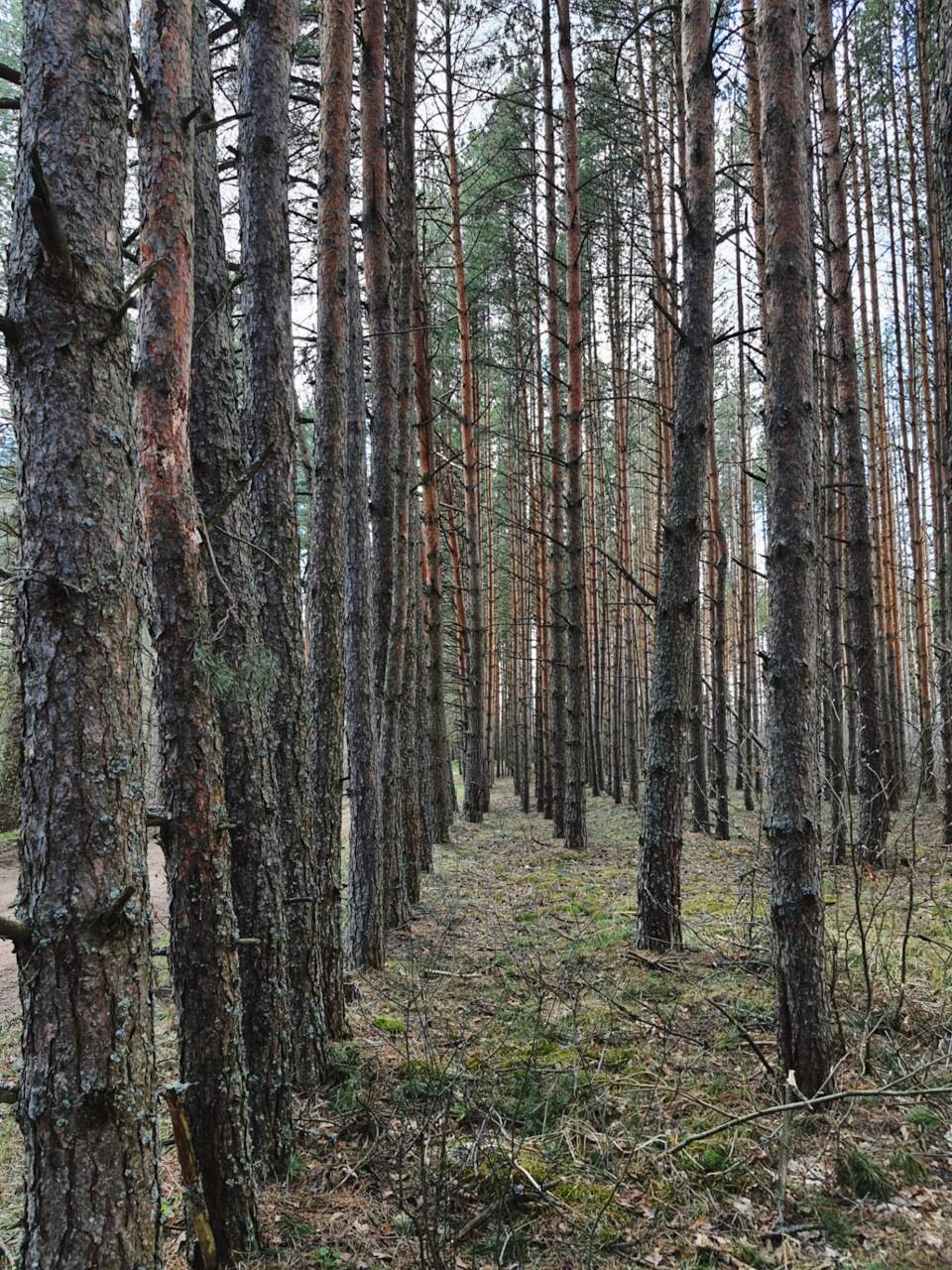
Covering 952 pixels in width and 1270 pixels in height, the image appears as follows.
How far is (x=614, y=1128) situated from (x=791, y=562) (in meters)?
2.72

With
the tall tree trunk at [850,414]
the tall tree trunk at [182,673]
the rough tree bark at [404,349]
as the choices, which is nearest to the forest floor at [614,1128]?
the tall tree trunk at [182,673]

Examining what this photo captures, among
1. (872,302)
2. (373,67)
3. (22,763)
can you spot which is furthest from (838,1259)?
(872,302)

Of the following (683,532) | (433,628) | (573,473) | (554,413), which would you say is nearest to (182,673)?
(683,532)

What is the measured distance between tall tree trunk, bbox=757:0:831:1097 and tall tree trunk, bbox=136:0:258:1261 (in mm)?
2423

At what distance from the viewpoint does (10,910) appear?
6.52 meters

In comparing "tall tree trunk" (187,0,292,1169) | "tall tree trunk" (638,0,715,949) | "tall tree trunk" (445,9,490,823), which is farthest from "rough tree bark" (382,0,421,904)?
"tall tree trunk" (445,9,490,823)

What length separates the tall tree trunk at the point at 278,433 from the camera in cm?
392

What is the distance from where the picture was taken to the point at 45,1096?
189cm

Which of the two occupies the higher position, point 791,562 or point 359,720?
point 791,562

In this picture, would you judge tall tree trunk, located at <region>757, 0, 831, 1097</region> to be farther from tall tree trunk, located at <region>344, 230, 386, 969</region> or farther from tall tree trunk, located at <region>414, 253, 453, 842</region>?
tall tree trunk, located at <region>414, 253, 453, 842</region>

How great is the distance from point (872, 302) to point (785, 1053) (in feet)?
51.1

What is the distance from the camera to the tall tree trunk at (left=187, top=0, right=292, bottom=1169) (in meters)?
3.28

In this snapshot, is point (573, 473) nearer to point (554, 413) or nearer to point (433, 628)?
point (554, 413)

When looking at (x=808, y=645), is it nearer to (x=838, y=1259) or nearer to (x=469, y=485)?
(x=838, y=1259)
